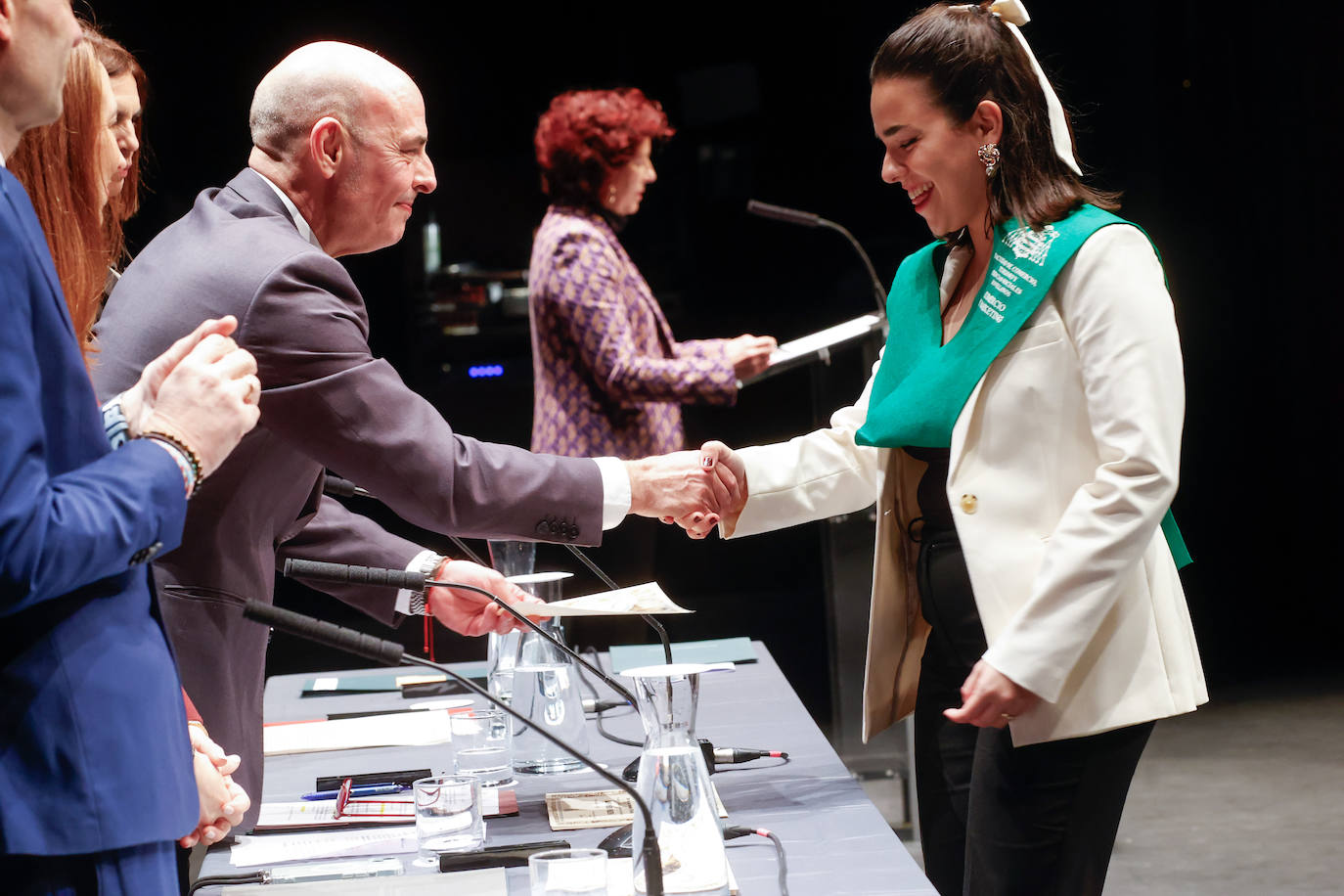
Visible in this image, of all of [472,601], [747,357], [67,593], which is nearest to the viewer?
[67,593]

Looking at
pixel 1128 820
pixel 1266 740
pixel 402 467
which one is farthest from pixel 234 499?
Result: pixel 1266 740

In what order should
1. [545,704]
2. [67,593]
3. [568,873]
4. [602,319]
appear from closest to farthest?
[67,593]
[568,873]
[545,704]
[602,319]

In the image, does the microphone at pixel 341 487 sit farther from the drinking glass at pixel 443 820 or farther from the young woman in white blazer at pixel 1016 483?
the young woman in white blazer at pixel 1016 483

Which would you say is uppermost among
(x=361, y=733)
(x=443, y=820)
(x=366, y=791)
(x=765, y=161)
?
(x=765, y=161)

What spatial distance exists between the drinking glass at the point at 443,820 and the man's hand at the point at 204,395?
1.62 feet

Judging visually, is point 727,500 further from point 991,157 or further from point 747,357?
point 747,357

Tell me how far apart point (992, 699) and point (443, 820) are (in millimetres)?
590

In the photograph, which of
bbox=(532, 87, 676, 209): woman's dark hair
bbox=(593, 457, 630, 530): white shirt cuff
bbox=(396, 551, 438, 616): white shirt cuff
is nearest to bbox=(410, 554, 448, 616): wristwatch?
bbox=(396, 551, 438, 616): white shirt cuff

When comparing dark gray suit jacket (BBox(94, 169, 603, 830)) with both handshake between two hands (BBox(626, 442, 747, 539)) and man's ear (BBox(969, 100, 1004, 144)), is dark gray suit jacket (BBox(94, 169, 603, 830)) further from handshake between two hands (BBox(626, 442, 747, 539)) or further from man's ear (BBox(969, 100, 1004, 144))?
man's ear (BBox(969, 100, 1004, 144))

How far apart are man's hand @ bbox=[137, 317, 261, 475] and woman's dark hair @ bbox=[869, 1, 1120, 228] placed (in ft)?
2.96

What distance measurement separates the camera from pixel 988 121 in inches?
62.4

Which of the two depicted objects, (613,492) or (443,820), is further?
(613,492)

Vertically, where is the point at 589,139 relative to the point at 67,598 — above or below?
above

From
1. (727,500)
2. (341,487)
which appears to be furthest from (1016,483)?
(341,487)
